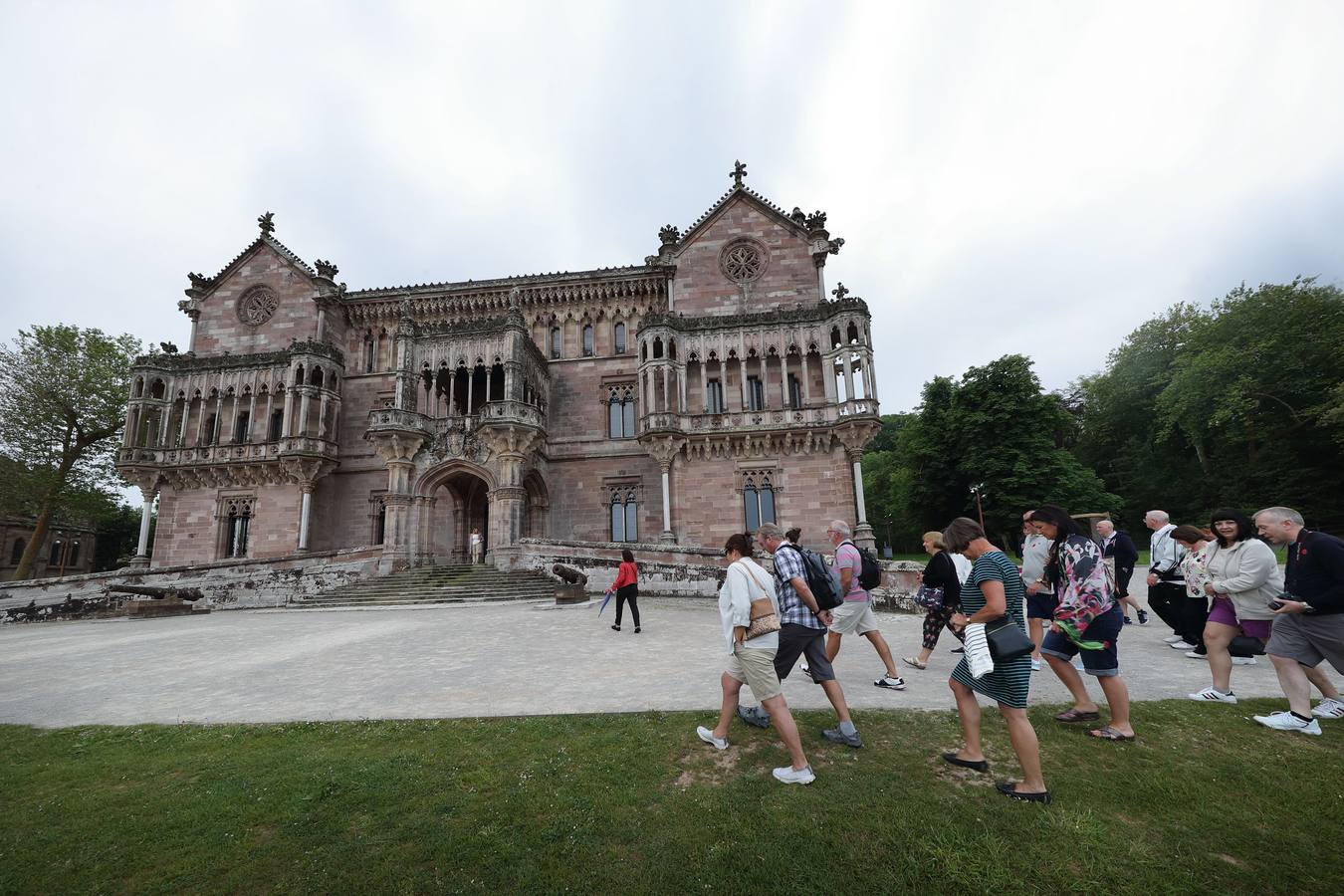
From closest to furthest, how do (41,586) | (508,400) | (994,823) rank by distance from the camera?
1. (994,823)
2. (41,586)
3. (508,400)

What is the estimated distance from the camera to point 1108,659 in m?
4.89

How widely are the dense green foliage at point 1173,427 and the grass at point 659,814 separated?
3219 cm

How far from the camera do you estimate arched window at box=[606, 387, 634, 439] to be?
2766 cm

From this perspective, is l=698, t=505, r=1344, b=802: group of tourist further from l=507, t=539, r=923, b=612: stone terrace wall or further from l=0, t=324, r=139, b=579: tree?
l=0, t=324, r=139, b=579: tree

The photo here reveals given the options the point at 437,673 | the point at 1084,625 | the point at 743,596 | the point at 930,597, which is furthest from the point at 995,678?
the point at 437,673

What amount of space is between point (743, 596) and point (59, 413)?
141ft

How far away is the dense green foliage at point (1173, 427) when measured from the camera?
93.0 feet

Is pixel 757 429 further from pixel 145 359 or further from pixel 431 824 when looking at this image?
pixel 145 359

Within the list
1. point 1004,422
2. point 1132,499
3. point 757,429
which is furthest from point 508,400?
point 1132,499

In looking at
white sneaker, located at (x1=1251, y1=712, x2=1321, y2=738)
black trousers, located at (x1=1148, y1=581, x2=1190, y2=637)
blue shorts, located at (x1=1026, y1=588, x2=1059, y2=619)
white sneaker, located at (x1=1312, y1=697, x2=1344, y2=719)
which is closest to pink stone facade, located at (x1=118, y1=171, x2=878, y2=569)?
black trousers, located at (x1=1148, y1=581, x2=1190, y2=637)

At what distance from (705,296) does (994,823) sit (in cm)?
2567

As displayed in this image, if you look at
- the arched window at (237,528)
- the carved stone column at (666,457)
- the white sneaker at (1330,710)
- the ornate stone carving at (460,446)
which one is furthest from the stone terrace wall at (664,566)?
the arched window at (237,528)

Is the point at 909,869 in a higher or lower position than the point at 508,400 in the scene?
lower

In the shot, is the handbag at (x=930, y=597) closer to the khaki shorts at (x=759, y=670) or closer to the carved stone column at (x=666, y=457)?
the khaki shorts at (x=759, y=670)
